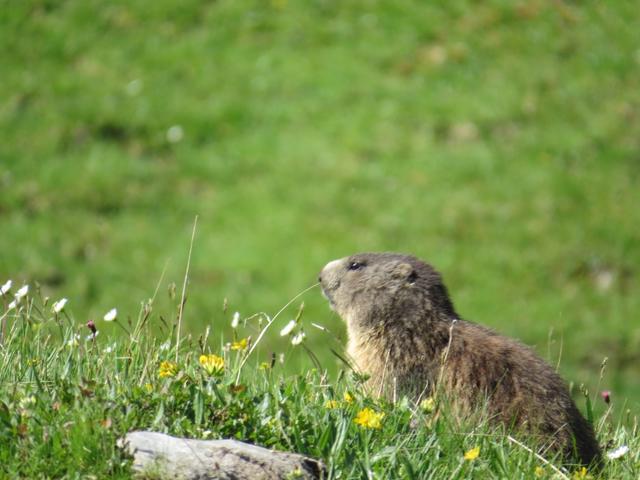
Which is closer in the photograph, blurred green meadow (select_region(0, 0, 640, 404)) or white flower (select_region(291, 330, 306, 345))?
white flower (select_region(291, 330, 306, 345))

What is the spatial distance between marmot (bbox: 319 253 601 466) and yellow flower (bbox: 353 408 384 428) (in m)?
0.66

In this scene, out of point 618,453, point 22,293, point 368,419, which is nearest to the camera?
point 368,419

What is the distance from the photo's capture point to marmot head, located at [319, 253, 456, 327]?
21.1 feet

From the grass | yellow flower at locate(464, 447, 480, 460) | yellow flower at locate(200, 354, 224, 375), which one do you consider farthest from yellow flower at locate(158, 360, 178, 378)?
yellow flower at locate(464, 447, 480, 460)

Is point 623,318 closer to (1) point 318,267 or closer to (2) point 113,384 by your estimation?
(1) point 318,267

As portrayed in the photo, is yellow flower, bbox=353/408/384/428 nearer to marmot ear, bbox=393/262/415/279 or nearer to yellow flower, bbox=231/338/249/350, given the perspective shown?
yellow flower, bbox=231/338/249/350

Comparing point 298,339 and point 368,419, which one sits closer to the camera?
point 368,419

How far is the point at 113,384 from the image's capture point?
4680 millimetres

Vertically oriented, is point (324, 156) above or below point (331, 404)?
below

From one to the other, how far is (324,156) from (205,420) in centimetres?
1106

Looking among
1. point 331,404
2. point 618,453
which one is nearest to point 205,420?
point 331,404

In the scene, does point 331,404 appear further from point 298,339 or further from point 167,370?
point 167,370

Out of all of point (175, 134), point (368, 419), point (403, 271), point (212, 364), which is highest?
point (212, 364)

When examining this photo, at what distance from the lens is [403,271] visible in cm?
663
